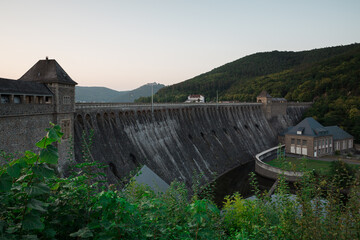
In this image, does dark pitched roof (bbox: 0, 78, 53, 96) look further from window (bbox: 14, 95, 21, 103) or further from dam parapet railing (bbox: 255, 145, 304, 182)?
dam parapet railing (bbox: 255, 145, 304, 182)

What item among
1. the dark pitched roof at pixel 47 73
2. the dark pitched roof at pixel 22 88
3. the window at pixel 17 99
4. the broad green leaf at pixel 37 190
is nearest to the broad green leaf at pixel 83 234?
the broad green leaf at pixel 37 190

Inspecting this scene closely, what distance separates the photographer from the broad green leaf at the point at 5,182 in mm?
4113

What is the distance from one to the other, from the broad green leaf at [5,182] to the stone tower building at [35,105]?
55.0 feet

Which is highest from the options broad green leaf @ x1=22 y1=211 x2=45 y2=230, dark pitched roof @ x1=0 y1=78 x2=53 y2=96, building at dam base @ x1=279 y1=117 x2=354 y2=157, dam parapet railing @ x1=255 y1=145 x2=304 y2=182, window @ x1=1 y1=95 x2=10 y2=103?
dark pitched roof @ x1=0 y1=78 x2=53 y2=96

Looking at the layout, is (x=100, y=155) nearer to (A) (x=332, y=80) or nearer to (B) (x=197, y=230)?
(B) (x=197, y=230)

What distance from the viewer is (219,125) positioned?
60.1m

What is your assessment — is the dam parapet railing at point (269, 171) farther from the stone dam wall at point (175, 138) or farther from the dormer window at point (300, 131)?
the dormer window at point (300, 131)

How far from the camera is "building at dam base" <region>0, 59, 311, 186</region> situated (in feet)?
70.5

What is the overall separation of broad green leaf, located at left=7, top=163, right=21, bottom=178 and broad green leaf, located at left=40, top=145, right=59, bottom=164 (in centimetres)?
37

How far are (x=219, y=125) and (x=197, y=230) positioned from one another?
54.9m

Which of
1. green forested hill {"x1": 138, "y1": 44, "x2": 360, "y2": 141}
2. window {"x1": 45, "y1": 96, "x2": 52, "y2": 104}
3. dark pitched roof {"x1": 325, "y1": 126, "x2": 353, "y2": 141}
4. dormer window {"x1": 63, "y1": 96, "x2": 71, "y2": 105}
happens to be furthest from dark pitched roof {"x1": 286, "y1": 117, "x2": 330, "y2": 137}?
window {"x1": 45, "y1": 96, "x2": 52, "y2": 104}

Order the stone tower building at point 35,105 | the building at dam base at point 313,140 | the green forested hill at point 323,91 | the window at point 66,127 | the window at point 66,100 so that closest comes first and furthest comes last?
the stone tower building at point 35,105 < the window at point 66,127 < the window at point 66,100 < the building at dam base at point 313,140 < the green forested hill at point 323,91

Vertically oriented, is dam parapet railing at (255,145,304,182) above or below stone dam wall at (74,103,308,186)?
below

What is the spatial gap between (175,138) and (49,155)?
41953 mm
